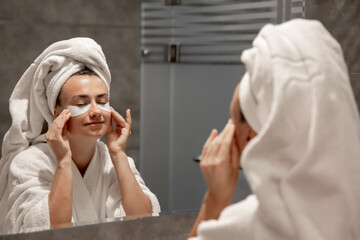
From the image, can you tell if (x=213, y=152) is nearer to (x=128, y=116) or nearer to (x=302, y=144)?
(x=302, y=144)

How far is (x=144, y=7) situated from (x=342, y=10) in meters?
0.68

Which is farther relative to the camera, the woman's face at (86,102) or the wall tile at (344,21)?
the wall tile at (344,21)

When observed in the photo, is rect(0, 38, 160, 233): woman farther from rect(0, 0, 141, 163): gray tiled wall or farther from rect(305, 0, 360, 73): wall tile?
rect(305, 0, 360, 73): wall tile

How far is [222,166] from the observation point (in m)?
0.89

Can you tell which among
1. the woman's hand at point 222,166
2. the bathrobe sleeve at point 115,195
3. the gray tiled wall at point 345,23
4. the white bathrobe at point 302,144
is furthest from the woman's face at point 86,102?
the gray tiled wall at point 345,23

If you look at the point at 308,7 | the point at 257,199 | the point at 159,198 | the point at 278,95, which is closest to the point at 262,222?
the point at 257,199

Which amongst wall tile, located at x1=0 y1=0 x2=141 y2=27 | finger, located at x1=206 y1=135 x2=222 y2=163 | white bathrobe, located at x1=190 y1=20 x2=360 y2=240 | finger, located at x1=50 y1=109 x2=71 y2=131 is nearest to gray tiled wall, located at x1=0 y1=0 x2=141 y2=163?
wall tile, located at x1=0 y1=0 x2=141 y2=27

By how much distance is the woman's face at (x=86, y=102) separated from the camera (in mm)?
1271

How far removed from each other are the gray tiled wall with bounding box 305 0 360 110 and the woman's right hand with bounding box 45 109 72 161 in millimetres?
812

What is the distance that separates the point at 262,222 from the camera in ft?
2.63

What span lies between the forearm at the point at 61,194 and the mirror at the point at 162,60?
0.15 m

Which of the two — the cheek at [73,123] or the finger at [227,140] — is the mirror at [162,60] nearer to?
the cheek at [73,123]

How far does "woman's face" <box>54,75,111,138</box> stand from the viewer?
1.27m

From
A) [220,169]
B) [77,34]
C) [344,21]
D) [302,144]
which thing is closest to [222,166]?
[220,169]
